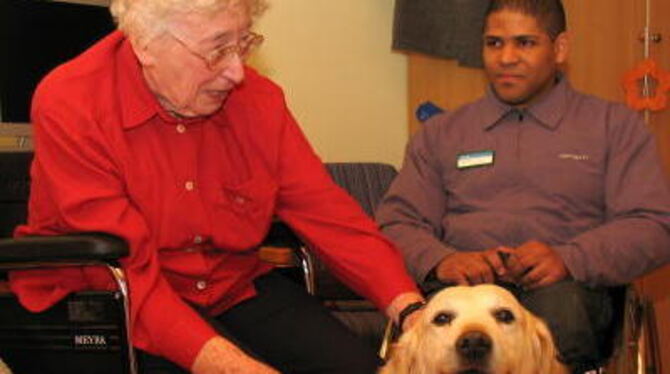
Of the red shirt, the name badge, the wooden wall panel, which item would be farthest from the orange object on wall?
the red shirt

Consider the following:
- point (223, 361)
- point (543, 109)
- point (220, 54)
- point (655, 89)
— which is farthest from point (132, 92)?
point (655, 89)

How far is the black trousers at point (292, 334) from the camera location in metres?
1.87

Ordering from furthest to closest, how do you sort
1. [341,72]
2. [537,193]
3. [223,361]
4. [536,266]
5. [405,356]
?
1. [341,72]
2. [537,193]
3. [536,266]
4. [405,356]
5. [223,361]

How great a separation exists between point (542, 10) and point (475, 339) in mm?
1048

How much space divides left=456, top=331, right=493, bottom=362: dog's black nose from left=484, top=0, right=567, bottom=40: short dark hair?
1016 mm

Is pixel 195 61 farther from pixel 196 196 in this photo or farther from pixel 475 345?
pixel 475 345

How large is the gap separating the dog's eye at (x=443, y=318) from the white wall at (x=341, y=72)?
2.19 metres

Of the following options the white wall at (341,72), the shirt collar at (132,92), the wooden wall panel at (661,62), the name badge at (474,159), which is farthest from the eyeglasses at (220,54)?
the wooden wall panel at (661,62)

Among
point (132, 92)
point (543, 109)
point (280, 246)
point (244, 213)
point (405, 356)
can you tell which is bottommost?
point (405, 356)

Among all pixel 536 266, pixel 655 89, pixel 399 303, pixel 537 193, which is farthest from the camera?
pixel 655 89

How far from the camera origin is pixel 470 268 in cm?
208

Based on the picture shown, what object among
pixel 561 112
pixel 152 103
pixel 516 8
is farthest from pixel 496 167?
pixel 152 103

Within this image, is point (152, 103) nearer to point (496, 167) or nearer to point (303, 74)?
point (496, 167)

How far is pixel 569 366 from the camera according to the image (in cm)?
196
